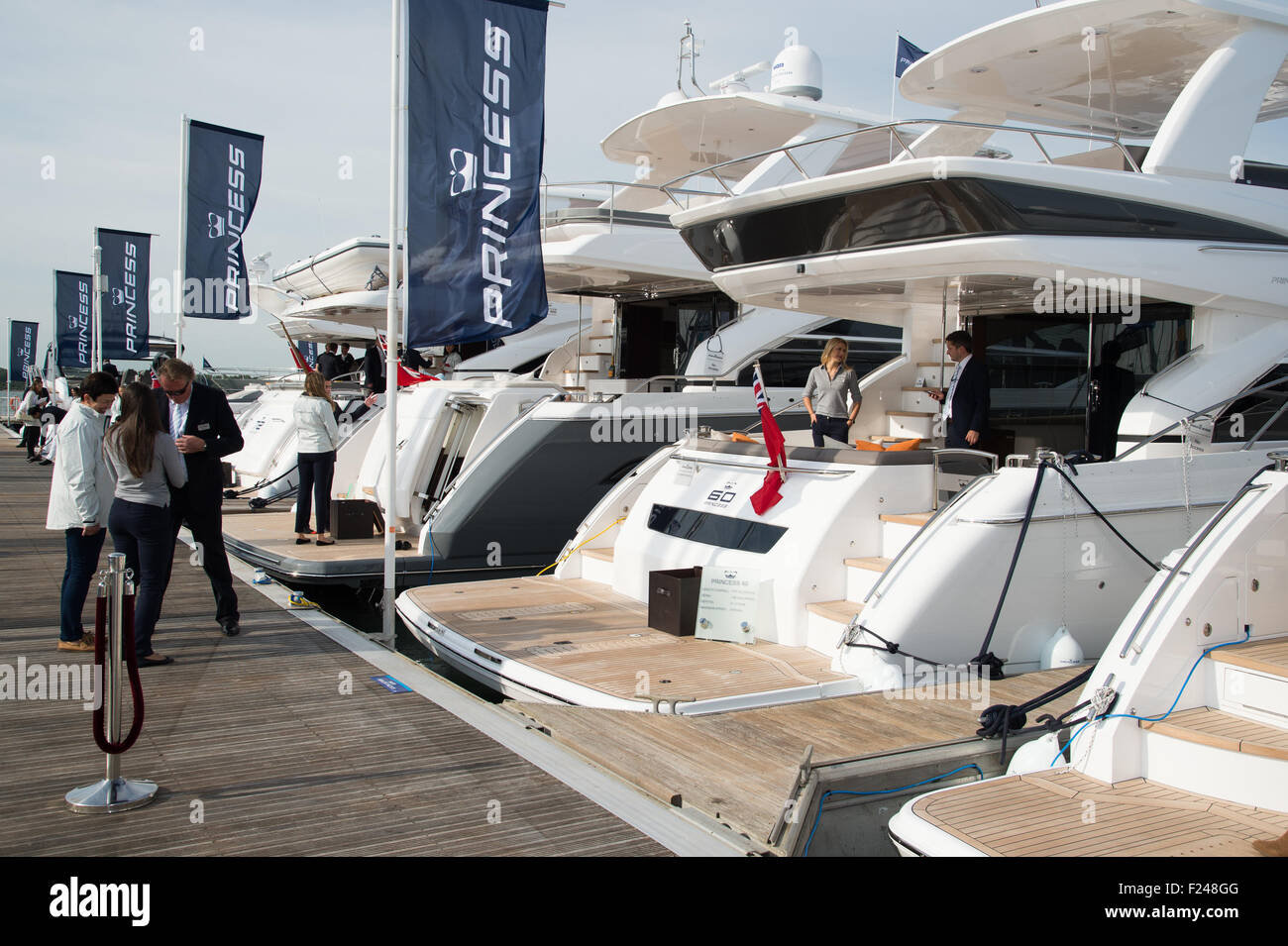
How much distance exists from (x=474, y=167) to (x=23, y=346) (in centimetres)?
4184

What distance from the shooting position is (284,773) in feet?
14.6

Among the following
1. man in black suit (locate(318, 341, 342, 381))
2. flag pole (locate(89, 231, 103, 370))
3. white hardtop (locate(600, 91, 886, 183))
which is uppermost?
white hardtop (locate(600, 91, 886, 183))

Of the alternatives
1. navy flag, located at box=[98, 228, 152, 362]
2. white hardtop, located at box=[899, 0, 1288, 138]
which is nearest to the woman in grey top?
white hardtop, located at box=[899, 0, 1288, 138]

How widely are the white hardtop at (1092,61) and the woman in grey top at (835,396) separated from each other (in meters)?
2.50

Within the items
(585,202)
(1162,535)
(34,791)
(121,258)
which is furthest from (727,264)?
(121,258)

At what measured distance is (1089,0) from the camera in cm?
727

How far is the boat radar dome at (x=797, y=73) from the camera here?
13430 mm

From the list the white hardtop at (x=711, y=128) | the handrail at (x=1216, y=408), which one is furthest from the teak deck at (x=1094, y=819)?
the white hardtop at (x=711, y=128)

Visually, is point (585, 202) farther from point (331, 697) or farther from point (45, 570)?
point (331, 697)

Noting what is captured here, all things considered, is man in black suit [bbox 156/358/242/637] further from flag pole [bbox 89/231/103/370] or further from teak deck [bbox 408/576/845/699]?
flag pole [bbox 89/231/103/370]

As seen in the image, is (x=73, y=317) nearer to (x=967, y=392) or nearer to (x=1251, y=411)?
(x=967, y=392)

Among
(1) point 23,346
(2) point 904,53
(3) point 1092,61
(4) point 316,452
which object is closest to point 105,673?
(4) point 316,452

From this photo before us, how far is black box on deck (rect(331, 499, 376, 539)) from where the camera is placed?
35.1 ft

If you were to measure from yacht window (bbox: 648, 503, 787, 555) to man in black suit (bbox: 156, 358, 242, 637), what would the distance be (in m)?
3.12
